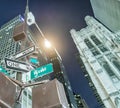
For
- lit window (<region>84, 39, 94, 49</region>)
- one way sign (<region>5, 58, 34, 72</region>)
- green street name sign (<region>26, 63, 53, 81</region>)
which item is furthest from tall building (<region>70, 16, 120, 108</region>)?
one way sign (<region>5, 58, 34, 72</region>)

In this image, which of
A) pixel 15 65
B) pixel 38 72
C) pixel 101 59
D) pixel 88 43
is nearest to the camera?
pixel 15 65

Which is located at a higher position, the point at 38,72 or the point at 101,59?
the point at 101,59

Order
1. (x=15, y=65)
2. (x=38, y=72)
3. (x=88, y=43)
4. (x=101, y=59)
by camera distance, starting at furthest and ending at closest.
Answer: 1. (x=88, y=43)
2. (x=101, y=59)
3. (x=38, y=72)
4. (x=15, y=65)

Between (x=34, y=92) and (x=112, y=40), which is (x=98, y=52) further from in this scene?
(x=34, y=92)

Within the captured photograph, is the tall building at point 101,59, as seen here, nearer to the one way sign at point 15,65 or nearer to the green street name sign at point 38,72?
the green street name sign at point 38,72

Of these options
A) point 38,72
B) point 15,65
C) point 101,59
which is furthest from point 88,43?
point 15,65

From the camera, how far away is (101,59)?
148ft

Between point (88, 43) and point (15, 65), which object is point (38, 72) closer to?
point (15, 65)

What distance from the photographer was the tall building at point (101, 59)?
1351 inches

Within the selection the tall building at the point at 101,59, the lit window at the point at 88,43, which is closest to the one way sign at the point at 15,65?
the tall building at the point at 101,59

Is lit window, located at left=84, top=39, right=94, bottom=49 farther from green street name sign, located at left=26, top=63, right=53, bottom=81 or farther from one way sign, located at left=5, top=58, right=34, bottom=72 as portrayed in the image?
one way sign, located at left=5, top=58, right=34, bottom=72

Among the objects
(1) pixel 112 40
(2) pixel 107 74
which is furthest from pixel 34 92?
(1) pixel 112 40

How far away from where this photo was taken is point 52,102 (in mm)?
2729

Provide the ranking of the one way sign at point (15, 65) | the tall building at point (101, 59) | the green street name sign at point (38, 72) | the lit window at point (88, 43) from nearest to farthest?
the one way sign at point (15, 65)
the green street name sign at point (38, 72)
the tall building at point (101, 59)
the lit window at point (88, 43)
